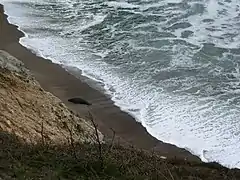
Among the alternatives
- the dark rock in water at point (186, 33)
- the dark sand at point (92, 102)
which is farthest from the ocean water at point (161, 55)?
the dark sand at point (92, 102)

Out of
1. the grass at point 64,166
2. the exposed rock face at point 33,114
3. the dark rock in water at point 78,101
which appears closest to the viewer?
the grass at point 64,166

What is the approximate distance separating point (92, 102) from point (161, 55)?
4685 mm

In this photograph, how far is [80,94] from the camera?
51.0ft

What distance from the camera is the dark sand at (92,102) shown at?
42.5 ft

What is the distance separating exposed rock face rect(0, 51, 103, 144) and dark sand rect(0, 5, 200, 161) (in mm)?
1033

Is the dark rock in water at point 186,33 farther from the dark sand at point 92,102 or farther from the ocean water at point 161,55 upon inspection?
the dark sand at point 92,102

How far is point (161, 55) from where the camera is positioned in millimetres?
18906

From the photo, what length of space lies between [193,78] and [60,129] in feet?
20.8

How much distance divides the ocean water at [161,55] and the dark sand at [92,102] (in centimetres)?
33

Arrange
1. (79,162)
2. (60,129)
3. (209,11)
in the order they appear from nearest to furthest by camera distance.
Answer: (79,162)
(60,129)
(209,11)

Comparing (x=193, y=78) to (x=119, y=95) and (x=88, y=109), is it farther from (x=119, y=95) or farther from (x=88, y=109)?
(x=88, y=109)

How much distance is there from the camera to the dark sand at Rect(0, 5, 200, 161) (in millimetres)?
12961

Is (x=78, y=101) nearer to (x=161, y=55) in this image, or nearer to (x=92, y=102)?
(x=92, y=102)

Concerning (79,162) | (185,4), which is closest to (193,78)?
(185,4)
